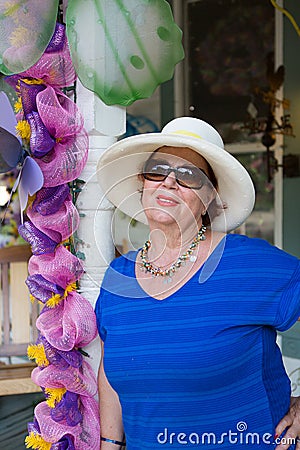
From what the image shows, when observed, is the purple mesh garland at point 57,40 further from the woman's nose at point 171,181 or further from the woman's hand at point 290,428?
the woman's hand at point 290,428

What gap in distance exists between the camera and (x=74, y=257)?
157 centimetres

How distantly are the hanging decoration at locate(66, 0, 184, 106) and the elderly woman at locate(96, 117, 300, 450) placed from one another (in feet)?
0.52

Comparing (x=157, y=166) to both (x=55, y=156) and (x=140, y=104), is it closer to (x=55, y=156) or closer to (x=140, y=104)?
(x=55, y=156)

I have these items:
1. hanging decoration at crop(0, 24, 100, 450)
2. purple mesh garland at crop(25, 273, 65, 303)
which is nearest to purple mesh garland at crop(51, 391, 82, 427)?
hanging decoration at crop(0, 24, 100, 450)

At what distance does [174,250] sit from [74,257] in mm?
267

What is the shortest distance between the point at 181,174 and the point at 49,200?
327 mm

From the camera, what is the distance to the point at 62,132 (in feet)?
4.94

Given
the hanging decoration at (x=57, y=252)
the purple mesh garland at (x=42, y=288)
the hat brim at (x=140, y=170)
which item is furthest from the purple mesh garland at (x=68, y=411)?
the hat brim at (x=140, y=170)

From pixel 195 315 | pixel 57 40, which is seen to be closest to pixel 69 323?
pixel 195 315

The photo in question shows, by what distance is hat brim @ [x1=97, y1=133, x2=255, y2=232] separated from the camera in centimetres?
140

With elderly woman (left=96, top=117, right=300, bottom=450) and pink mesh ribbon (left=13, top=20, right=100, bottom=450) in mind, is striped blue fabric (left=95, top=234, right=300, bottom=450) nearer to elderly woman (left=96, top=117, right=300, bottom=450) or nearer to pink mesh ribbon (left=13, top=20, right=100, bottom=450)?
elderly woman (left=96, top=117, right=300, bottom=450)

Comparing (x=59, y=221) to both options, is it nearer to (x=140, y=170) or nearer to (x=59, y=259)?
(x=59, y=259)

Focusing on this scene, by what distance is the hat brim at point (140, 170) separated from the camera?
4.59ft

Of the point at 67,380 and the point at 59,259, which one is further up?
Answer: the point at 59,259
